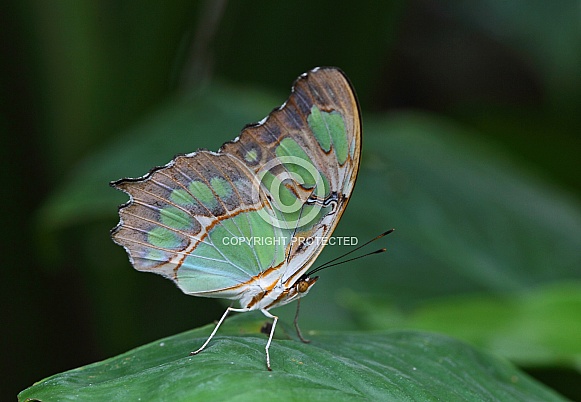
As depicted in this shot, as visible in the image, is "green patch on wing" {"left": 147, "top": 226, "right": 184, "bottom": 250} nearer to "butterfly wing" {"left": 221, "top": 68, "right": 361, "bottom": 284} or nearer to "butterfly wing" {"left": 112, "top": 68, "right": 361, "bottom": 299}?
"butterfly wing" {"left": 112, "top": 68, "right": 361, "bottom": 299}

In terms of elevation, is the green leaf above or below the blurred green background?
below

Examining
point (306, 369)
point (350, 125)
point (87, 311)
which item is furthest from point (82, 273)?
point (306, 369)

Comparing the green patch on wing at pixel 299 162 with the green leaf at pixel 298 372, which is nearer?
the green leaf at pixel 298 372

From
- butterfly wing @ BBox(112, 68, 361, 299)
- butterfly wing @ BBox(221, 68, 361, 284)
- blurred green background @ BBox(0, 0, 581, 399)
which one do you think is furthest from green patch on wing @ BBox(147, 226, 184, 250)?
blurred green background @ BBox(0, 0, 581, 399)

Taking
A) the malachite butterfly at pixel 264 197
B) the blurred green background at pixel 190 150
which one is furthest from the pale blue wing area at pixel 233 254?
the blurred green background at pixel 190 150

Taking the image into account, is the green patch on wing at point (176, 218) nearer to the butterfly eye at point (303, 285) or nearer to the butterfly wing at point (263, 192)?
the butterfly wing at point (263, 192)

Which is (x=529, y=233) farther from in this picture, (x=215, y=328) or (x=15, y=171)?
(x=15, y=171)

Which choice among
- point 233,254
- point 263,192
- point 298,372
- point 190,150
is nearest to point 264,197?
point 263,192
